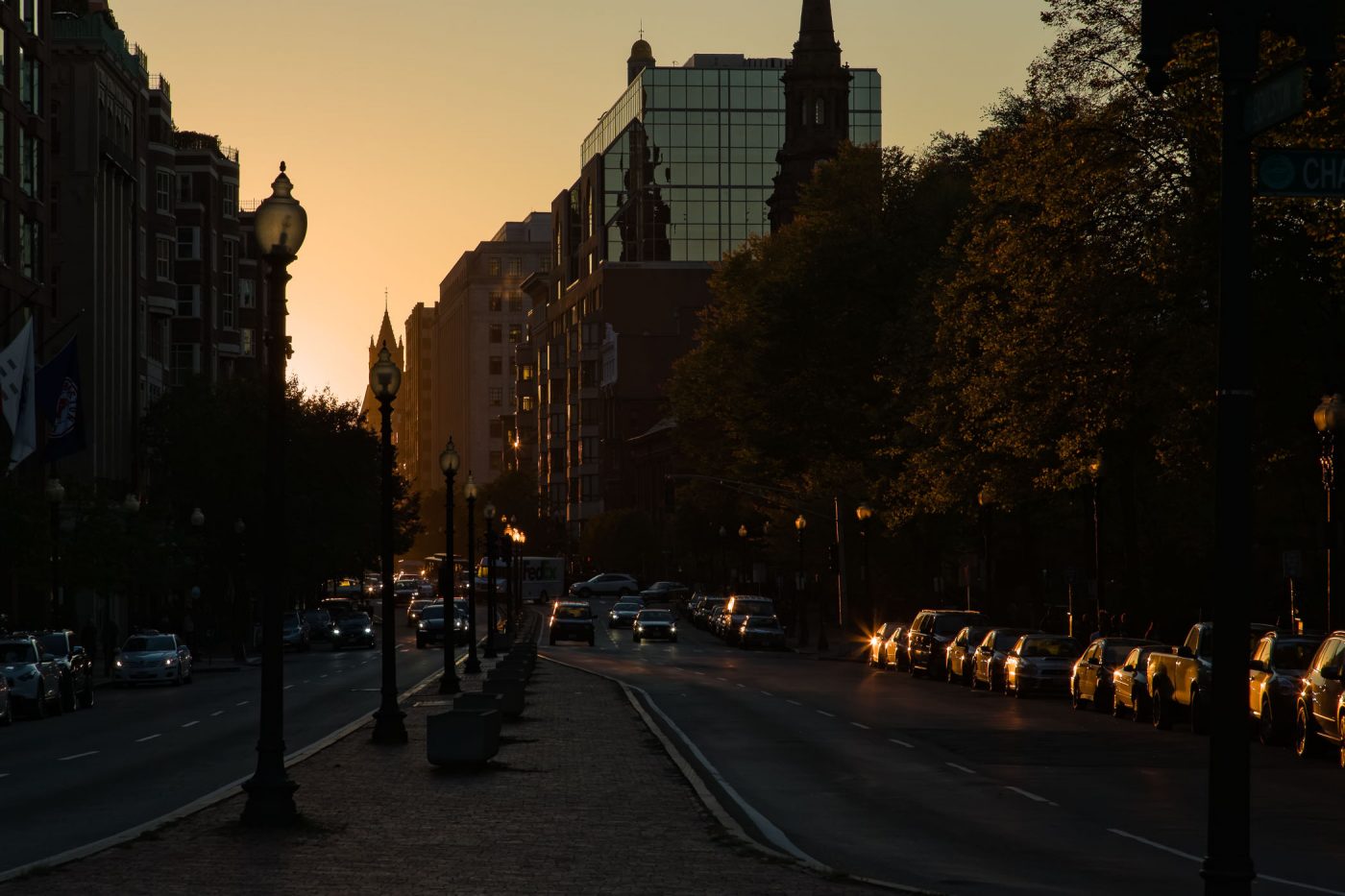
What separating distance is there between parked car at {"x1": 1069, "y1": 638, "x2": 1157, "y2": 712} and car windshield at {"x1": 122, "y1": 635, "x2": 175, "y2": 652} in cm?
2780

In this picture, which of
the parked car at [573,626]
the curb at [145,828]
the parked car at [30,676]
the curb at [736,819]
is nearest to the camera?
the curb at [736,819]

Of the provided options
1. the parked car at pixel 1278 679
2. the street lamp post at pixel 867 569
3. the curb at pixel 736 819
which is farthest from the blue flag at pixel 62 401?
the parked car at pixel 1278 679

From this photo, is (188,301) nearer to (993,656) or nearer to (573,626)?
(573,626)

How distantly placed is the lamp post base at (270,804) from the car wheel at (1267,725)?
1699 cm

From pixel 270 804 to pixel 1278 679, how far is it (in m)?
17.0

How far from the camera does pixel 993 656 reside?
158 feet

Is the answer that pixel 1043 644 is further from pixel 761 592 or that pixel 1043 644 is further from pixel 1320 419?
pixel 761 592

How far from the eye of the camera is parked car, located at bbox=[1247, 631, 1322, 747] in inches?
1166

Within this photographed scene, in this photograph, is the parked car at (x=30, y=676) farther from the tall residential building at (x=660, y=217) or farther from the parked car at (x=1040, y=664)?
the tall residential building at (x=660, y=217)

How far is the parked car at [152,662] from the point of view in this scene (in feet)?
185

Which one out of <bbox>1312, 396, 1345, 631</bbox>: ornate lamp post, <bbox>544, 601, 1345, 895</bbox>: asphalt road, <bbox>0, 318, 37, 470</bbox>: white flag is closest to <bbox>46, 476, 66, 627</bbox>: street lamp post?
<bbox>0, 318, 37, 470</bbox>: white flag

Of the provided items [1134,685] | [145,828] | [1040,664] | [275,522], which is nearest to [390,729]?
[275,522]

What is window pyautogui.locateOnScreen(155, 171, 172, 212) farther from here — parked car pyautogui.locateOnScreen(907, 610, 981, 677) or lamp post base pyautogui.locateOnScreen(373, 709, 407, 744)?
lamp post base pyautogui.locateOnScreen(373, 709, 407, 744)

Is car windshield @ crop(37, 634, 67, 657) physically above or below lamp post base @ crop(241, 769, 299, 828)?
above
